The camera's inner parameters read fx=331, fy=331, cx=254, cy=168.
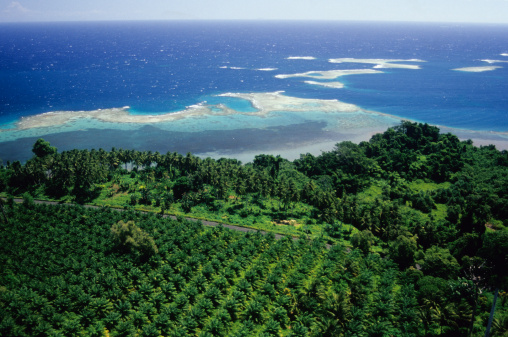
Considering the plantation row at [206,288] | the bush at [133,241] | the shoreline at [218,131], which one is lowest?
the plantation row at [206,288]

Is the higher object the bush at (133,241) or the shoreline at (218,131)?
the shoreline at (218,131)

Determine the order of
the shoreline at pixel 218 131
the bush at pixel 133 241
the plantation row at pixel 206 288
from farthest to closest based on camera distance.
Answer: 1. the shoreline at pixel 218 131
2. the bush at pixel 133 241
3. the plantation row at pixel 206 288

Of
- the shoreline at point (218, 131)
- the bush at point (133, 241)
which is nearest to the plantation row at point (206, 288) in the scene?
the bush at point (133, 241)

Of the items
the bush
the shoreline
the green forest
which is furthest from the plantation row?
the shoreline

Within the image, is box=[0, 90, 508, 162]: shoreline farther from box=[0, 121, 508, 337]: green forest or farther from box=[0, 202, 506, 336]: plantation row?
box=[0, 202, 506, 336]: plantation row

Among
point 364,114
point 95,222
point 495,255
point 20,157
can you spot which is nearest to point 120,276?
point 95,222

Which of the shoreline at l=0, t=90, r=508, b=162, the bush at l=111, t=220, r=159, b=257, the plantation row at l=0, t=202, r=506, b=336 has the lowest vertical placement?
the plantation row at l=0, t=202, r=506, b=336

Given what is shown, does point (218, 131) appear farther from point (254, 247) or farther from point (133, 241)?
point (133, 241)

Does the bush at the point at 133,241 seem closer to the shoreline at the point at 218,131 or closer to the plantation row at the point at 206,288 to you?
the plantation row at the point at 206,288

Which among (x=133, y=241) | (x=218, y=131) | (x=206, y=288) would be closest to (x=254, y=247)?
(x=206, y=288)
